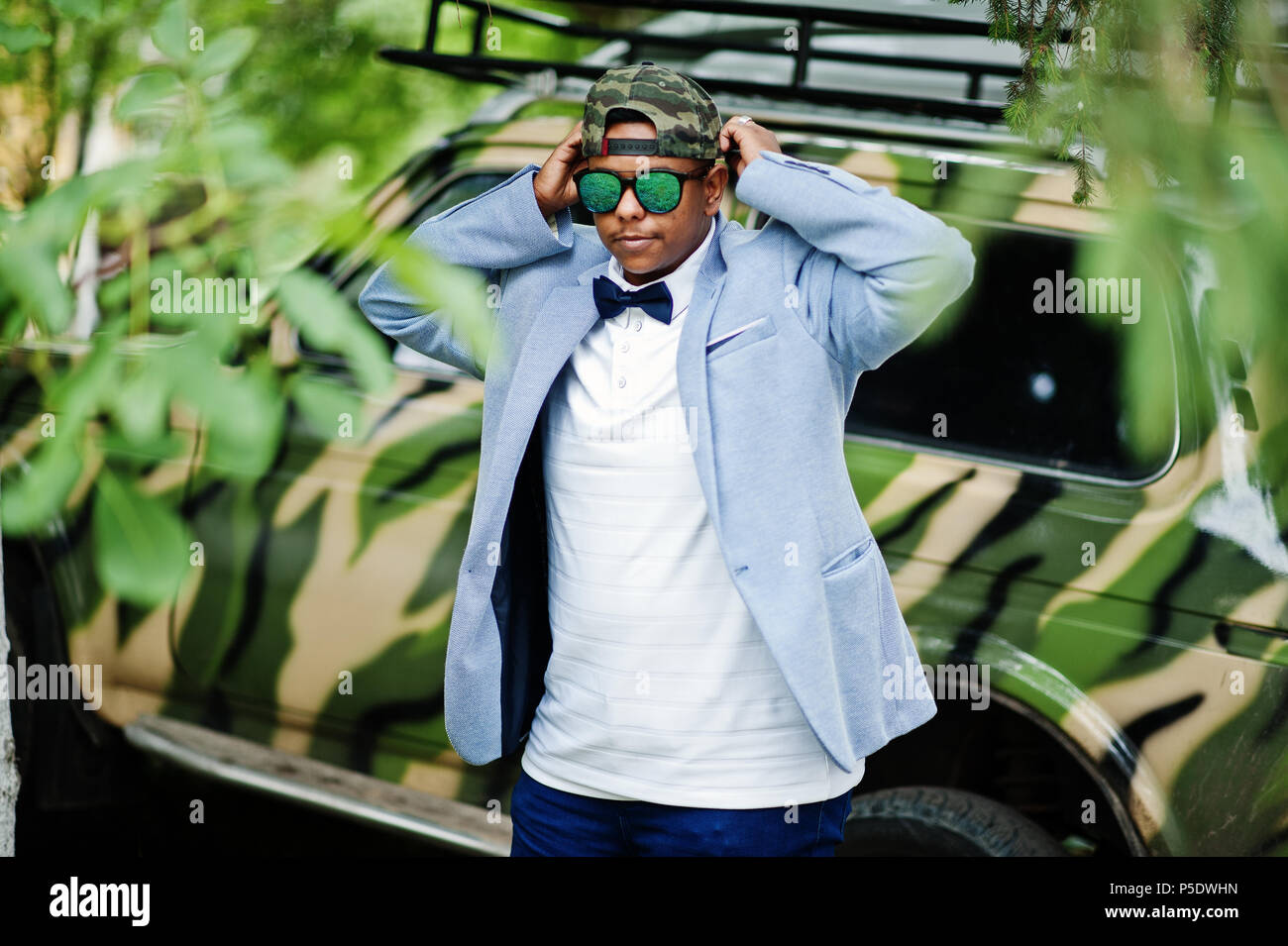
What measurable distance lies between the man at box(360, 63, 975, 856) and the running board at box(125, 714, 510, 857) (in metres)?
0.87

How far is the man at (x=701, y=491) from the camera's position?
Result: 5.97ft

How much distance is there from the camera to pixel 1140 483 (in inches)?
99.7

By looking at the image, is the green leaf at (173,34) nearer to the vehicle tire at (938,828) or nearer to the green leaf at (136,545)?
the green leaf at (136,545)

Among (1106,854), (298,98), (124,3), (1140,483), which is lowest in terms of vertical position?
(1106,854)

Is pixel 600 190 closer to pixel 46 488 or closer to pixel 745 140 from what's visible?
pixel 745 140

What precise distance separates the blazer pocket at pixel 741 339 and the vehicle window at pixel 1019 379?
877mm

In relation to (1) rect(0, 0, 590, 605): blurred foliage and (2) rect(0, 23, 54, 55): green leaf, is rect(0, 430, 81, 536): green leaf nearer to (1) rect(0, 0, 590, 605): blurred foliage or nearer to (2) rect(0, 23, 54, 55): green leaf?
(1) rect(0, 0, 590, 605): blurred foliage

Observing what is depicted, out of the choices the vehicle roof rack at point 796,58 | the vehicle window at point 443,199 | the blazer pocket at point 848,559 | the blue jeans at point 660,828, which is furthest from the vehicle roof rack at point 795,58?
the blue jeans at point 660,828

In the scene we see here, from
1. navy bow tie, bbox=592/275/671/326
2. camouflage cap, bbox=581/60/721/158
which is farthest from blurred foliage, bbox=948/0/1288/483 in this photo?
navy bow tie, bbox=592/275/671/326

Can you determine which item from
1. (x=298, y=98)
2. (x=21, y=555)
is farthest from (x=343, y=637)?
(x=298, y=98)

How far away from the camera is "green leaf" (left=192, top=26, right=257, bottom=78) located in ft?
3.63

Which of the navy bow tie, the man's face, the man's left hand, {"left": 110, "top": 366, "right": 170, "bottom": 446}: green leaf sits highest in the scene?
the man's left hand
